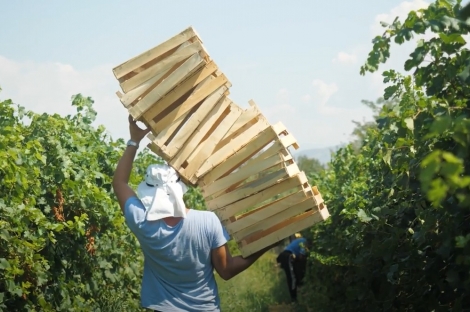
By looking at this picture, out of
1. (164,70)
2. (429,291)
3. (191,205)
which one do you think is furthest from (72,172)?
(191,205)

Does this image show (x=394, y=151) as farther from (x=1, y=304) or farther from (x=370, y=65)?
(x=1, y=304)

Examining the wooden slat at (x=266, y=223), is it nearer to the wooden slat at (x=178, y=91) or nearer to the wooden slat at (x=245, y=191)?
the wooden slat at (x=245, y=191)

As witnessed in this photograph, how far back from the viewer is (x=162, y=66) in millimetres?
5160

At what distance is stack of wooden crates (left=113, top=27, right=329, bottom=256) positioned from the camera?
200 inches

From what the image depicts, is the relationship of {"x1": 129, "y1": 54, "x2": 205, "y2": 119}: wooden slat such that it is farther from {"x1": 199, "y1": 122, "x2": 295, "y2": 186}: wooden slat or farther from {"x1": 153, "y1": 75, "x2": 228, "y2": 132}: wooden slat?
{"x1": 199, "y1": 122, "x2": 295, "y2": 186}: wooden slat

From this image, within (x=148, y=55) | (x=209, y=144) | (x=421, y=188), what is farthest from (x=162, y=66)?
(x=421, y=188)

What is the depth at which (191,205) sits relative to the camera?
17.8 m

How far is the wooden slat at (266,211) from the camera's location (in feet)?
16.7

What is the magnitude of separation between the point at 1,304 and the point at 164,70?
81.1 inches

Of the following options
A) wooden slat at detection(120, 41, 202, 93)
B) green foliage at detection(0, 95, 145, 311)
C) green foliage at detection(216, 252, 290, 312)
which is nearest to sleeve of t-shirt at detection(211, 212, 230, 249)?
wooden slat at detection(120, 41, 202, 93)

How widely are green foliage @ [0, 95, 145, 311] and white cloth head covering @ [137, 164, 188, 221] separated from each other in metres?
1.07

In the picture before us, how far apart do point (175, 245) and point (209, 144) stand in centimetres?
66

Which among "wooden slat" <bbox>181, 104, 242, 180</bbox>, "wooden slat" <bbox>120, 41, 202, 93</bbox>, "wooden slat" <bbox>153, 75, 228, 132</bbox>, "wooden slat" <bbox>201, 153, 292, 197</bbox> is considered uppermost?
"wooden slat" <bbox>120, 41, 202, 93</bbox>

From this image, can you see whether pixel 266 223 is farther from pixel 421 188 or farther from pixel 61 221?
pixel 61 221
